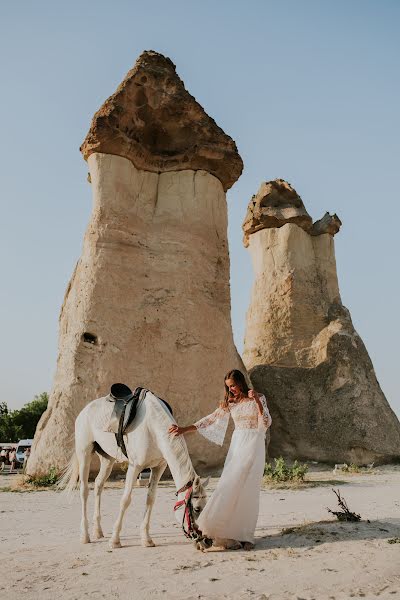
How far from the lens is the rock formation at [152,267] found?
1109cm

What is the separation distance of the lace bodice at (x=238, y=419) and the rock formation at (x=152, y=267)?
18.6ft

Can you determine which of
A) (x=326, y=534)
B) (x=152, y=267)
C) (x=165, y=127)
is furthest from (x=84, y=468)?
(x=165, y=127)

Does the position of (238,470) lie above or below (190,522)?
above

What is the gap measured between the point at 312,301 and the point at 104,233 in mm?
6948

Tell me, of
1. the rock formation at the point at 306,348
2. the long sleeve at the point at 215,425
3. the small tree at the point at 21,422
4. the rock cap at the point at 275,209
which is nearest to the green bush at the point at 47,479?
the long sleeve at the point at 215,425

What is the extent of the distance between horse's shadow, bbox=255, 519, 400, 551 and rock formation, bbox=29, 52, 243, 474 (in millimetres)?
6040

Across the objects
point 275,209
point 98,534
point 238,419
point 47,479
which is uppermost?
point 275,209

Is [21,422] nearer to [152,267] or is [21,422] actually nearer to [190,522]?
[152,267]

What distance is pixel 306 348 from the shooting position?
15.5m

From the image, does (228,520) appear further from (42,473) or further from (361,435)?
(361,435)

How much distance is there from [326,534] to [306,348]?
1088cm

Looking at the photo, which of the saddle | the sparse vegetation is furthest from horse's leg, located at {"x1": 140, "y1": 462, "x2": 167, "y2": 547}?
the sparse vegetation

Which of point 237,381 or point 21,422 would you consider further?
point 21,422

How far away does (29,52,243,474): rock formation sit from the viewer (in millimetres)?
11086
